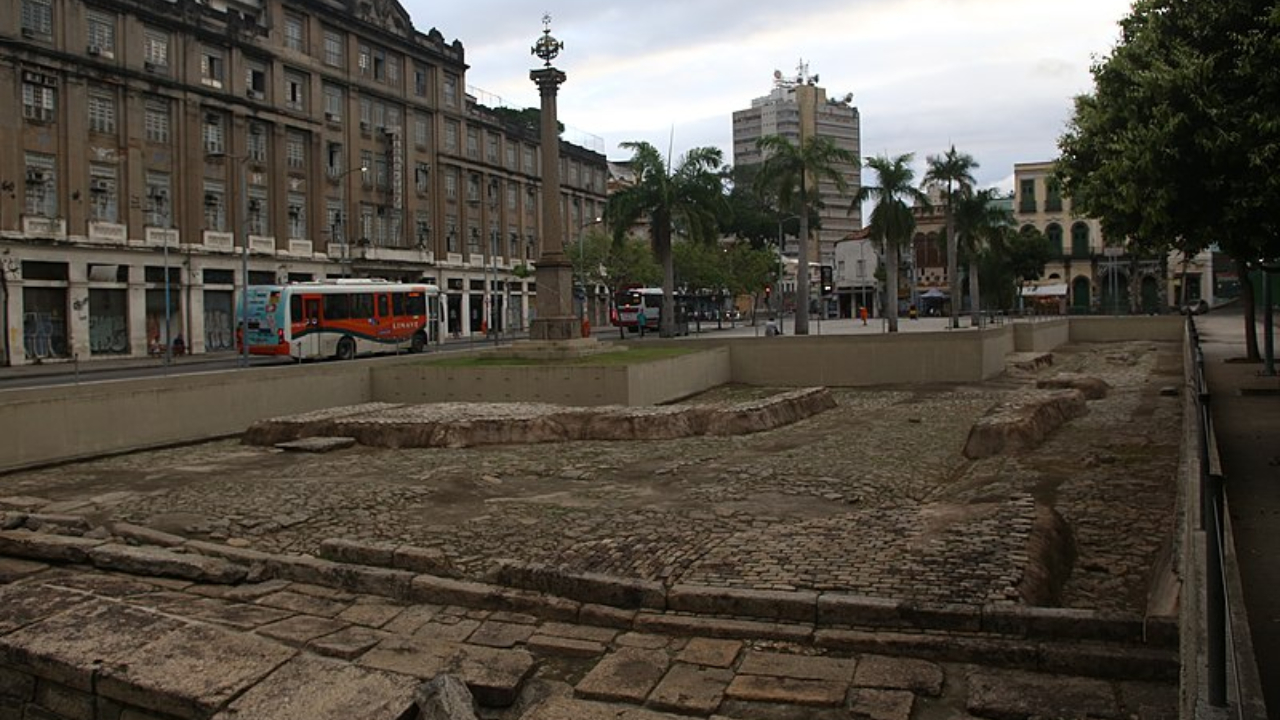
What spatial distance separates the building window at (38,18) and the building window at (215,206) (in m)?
8.92

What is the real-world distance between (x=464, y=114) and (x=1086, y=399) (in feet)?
161

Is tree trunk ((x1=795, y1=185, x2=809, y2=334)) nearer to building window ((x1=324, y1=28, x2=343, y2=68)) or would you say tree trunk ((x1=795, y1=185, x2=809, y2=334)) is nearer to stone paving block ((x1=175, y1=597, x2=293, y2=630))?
building window ((x1=324, y1=28, x2=343, y2=68))

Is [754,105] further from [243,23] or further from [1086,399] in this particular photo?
[1086,399]

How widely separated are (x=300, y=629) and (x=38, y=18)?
1585 inches

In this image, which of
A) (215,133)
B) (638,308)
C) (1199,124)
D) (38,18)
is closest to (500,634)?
(1199,124)

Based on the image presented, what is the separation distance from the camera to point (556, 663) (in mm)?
7160

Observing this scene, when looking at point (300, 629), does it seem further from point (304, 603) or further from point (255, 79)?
point (255, 79)

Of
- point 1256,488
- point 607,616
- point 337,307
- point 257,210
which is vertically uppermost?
point 257,210

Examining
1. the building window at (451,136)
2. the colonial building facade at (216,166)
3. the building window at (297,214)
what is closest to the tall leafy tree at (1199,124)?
the colonial building facade at (216,166)

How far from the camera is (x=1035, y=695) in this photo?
6.14 metres

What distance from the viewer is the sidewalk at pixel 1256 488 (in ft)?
20.0

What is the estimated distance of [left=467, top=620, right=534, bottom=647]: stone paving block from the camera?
7500 mm

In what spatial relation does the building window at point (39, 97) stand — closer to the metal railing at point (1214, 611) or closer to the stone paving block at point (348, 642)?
the stone paving block at point (348, 642)

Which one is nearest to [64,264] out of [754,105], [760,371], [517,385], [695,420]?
[517,385]
